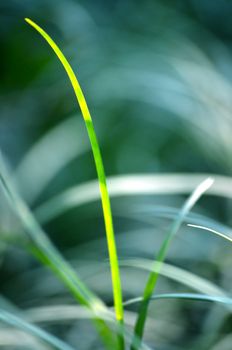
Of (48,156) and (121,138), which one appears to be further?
(121,138)

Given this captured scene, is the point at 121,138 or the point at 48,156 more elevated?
the point at 121,138

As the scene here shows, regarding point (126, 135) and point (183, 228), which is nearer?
point (183, 228)

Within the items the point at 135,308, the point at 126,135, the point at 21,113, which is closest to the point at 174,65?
the point at 126,135

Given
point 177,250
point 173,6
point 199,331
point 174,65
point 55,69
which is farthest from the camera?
point 173,6

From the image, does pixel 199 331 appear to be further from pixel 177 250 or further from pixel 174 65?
pixel 174 65

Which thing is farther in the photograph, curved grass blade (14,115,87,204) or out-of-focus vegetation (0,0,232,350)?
curved grass blade (14,115,87,204)

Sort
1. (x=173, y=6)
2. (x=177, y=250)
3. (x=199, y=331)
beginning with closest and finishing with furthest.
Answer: (x=199, y=331) < (x=177, y=250) < (x=173, y=6)

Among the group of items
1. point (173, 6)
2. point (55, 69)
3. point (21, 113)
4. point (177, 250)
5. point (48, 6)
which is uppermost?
point (173, 6)

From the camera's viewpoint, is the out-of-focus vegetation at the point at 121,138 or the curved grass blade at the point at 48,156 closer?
the out-of-focus vegetation at the point at 121,138
